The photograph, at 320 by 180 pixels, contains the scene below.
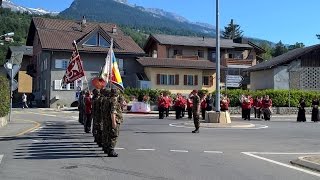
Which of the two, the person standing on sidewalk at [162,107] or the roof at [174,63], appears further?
the roof at [174,63]

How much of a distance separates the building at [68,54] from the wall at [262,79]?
44.2ft

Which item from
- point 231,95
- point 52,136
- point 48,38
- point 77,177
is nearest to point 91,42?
point 48,38

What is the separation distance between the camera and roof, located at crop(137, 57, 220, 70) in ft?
203

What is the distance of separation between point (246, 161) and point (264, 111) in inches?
887

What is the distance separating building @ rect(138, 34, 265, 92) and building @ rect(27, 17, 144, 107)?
8.04ft

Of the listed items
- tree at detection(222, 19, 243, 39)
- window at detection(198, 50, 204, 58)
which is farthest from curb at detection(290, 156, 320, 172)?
tree at detection(222, 19, 243, 39)

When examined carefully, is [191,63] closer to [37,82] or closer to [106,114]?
[37,82]

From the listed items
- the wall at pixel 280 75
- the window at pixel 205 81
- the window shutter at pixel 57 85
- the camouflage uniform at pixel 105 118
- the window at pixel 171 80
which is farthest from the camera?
the window at pixel 205 81

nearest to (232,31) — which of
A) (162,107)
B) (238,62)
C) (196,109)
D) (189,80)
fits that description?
(238,62)

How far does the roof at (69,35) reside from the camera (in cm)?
5749

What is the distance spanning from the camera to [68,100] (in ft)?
187

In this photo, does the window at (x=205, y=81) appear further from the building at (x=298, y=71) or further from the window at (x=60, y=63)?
the window at (x=60, y=63)

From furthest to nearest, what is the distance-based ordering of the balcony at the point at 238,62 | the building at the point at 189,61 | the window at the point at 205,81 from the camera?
the balcony at the point at 238,62
the window at the point at 205,81
the building at the point at 189,61

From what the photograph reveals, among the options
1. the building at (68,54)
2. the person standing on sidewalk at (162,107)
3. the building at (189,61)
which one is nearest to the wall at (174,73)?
the building at (189,61)
